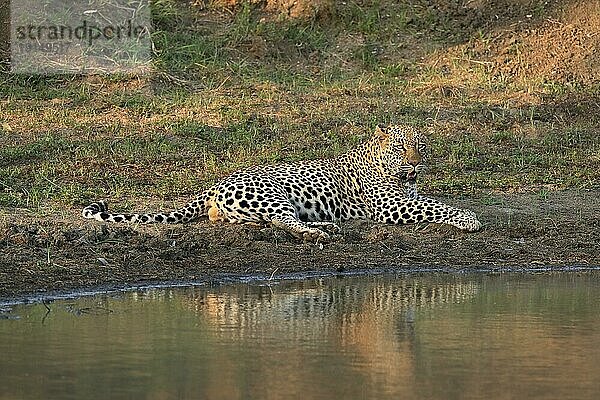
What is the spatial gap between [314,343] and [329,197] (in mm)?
5295

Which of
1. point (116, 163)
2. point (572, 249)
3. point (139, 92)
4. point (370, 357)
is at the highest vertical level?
point (139, 92)

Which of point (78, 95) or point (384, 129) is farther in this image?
point (78, 95)

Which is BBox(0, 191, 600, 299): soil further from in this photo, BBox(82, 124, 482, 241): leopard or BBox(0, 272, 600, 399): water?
BBox(0, 272, 600, 399): water

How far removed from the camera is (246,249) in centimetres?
1222

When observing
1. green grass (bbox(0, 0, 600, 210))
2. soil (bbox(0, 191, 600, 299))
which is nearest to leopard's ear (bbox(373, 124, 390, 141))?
soil (bbox(0, 191, 600, 299))

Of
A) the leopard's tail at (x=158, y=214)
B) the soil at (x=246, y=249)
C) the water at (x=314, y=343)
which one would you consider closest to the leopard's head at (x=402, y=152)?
the soil at (x=246, y=249)

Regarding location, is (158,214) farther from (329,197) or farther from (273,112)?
(273,112)

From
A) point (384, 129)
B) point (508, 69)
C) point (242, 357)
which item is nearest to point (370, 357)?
point (242, 357)

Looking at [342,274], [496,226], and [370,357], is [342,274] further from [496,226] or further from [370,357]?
[370,357]

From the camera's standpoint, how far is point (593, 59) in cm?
2042

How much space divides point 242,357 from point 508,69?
41.7ft

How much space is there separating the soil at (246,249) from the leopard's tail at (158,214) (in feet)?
0.43

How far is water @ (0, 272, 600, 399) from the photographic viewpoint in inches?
298

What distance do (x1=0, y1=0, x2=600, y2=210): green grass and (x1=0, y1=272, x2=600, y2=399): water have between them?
409 cm
